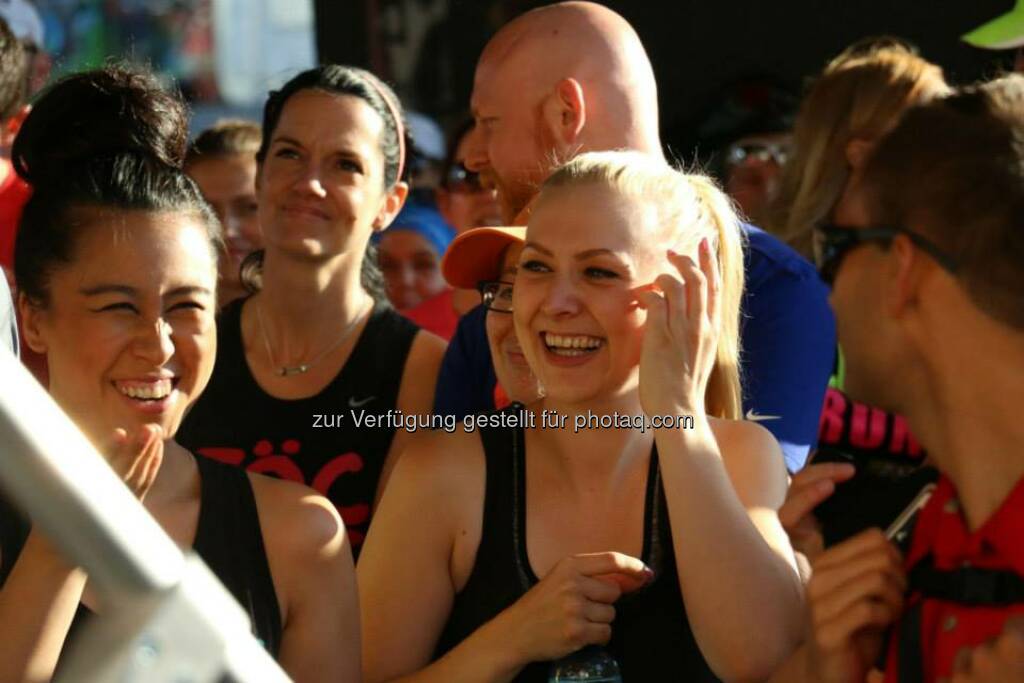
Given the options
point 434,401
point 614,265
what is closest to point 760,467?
point 614,265

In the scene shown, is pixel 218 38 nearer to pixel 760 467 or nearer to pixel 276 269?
pixel 276 269

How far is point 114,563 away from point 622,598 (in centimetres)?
135

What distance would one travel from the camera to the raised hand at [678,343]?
2.42m

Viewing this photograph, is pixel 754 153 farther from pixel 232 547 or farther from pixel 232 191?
pixel 232 547

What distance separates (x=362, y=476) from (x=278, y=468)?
0.18 metres

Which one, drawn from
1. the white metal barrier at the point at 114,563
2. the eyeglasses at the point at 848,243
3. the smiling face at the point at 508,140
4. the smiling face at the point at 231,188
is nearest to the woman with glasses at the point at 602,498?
the eyeglasses at the point at 848,243

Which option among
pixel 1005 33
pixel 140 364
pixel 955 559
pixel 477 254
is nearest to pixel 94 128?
pixel 140 364

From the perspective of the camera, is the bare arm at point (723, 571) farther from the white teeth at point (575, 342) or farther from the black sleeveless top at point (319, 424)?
the black sleeveless top at point (319, 424)

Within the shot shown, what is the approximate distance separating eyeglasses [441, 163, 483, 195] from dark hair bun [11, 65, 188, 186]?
5.96 feet

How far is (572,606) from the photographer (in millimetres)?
2305

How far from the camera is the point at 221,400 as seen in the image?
3.58m

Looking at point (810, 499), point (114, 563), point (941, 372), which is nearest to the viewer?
point (114, 563)

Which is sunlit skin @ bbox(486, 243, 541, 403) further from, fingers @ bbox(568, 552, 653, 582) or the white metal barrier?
the white metal barrier

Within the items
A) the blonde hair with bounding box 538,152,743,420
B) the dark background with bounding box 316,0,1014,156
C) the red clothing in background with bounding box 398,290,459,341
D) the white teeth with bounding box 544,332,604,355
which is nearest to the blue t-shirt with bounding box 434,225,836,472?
the blonde hair with bounding box 538,152,743,420
